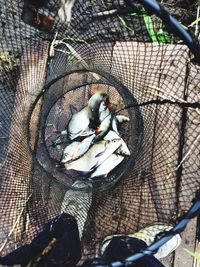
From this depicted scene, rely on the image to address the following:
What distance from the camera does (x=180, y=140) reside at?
2037mm

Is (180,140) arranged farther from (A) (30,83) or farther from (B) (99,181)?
(A) (30,83)

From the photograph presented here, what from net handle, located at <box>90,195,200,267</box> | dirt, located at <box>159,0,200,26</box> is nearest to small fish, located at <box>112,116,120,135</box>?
dirt, located at <box>159,0,200,26</box>

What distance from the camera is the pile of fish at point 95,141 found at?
2.12m

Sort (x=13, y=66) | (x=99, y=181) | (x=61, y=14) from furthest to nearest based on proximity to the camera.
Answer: (x=13, y=66) < (x=99, y=181) < (x=61, y=14)

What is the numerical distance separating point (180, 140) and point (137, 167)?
227 mm

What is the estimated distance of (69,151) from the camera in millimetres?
2184

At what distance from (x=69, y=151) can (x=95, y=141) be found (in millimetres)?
134

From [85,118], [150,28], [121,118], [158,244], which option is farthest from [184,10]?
[158,244]

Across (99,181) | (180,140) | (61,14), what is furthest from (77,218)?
(61,14)

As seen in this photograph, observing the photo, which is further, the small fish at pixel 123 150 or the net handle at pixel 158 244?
the small fish at pixel 123 150

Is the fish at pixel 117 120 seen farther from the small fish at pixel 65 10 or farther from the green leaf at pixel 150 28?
the small fish at pixel 65 10

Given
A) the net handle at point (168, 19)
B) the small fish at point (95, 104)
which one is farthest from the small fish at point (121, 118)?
the net handle at point (168, 19)

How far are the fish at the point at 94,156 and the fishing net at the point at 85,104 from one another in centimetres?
5

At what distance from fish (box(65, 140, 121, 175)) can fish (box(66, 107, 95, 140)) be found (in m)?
0.09
